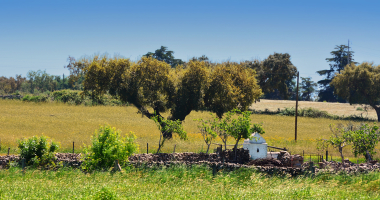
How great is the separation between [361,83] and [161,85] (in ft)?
146

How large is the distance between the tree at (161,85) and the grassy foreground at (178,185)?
18462 mm

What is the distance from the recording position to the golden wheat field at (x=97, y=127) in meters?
33.2

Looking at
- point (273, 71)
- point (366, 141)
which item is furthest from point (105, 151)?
point (273, 71)

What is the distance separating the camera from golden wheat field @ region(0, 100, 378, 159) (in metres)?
33.2

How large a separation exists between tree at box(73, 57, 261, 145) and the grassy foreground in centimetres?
1846

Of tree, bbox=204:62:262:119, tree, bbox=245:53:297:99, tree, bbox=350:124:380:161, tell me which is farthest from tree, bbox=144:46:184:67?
tree, bbox=350:124:380:161

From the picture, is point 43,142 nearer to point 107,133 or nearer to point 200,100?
point 107,133

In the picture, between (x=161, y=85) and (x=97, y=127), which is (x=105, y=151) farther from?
(x=97, y=127)

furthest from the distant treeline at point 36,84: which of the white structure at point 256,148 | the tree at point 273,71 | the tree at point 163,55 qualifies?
the white structure at point 256,148

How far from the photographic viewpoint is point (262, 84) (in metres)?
75.1

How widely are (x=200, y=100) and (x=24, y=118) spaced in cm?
2686

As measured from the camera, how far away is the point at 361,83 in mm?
64250

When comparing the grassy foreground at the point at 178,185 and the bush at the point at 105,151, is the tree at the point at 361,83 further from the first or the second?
the bush at the point at 105,151

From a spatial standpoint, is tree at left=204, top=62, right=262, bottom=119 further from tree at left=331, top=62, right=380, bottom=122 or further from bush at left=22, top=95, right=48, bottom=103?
bush at left=22, top=95, right=48, bottom=103
